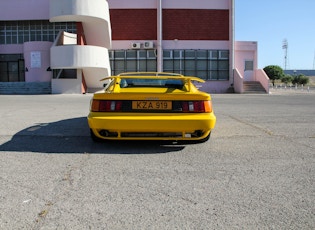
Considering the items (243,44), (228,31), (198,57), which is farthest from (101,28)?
(243,44)

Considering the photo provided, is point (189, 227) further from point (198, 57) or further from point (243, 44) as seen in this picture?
point (243, 44)

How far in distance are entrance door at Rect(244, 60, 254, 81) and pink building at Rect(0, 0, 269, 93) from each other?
669 millimetres

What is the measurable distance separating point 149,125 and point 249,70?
31821mm

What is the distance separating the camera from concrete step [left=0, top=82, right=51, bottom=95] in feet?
94.4

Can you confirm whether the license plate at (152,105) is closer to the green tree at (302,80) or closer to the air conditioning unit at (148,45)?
the air conditioning unit at (148,45)

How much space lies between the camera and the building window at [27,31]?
103 feet

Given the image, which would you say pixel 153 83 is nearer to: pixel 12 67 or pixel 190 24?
pixel 190 24

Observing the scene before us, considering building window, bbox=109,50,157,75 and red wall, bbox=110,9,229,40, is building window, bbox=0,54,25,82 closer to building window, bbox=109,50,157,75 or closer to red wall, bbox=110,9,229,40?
building window, bbox=109,50,157,75

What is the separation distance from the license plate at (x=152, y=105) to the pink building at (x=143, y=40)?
24098 mm

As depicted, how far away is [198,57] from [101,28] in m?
9.49

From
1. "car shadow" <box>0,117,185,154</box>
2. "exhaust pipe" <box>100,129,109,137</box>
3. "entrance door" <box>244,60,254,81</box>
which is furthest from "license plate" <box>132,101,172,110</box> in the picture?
"entrance door" <box>244,60,254,81</box>

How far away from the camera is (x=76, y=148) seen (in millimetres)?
5875

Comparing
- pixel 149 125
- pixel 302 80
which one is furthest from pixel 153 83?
pixel 302 80

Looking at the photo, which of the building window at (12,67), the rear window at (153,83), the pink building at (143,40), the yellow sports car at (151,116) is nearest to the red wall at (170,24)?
the pink building at (143,40)
